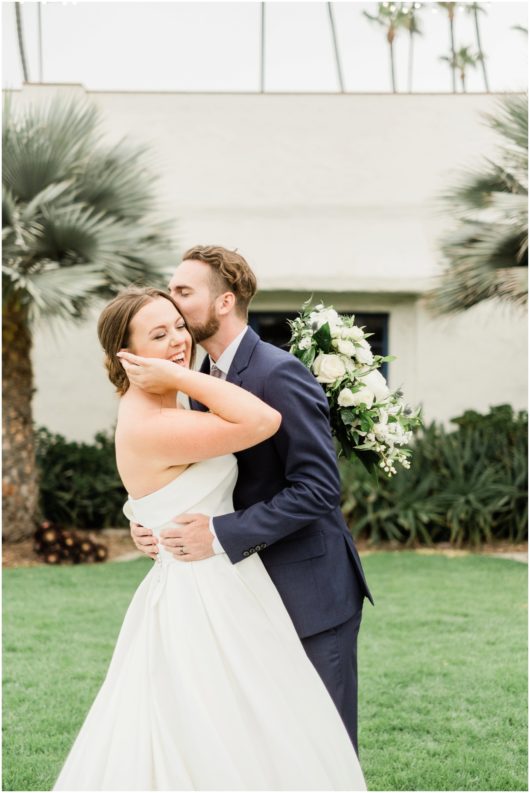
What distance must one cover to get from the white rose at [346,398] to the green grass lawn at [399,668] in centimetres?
201

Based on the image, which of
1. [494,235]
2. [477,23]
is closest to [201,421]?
[494,235]

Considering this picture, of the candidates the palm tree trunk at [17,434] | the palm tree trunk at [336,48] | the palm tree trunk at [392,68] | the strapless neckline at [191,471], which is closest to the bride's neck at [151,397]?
the strapless neckline at [191,471]

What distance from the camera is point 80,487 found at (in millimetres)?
11016

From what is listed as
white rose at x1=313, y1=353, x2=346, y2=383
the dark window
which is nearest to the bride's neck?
white rose at x1=313, y1=353, x2=346, y2=383

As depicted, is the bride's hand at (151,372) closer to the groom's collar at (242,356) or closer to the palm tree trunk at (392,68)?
the groom's collar at (242,356)

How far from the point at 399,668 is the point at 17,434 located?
18.6ft

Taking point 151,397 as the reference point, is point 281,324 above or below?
above

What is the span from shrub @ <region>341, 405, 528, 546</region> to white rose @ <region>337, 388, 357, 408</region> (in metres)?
7.26

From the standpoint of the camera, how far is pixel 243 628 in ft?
8.49

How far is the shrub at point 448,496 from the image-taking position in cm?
1030

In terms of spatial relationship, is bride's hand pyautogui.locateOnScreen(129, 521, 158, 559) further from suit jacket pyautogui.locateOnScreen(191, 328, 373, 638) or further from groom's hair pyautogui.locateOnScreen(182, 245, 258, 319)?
groom's hair pyautogui.locateOnScreen(182, 245, 258, 319)

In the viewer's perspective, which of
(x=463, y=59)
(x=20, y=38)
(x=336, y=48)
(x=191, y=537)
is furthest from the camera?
(x=463, y=59)

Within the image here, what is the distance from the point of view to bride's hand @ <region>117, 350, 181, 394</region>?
254 centimetres

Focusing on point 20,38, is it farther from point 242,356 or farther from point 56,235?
point 242,356
